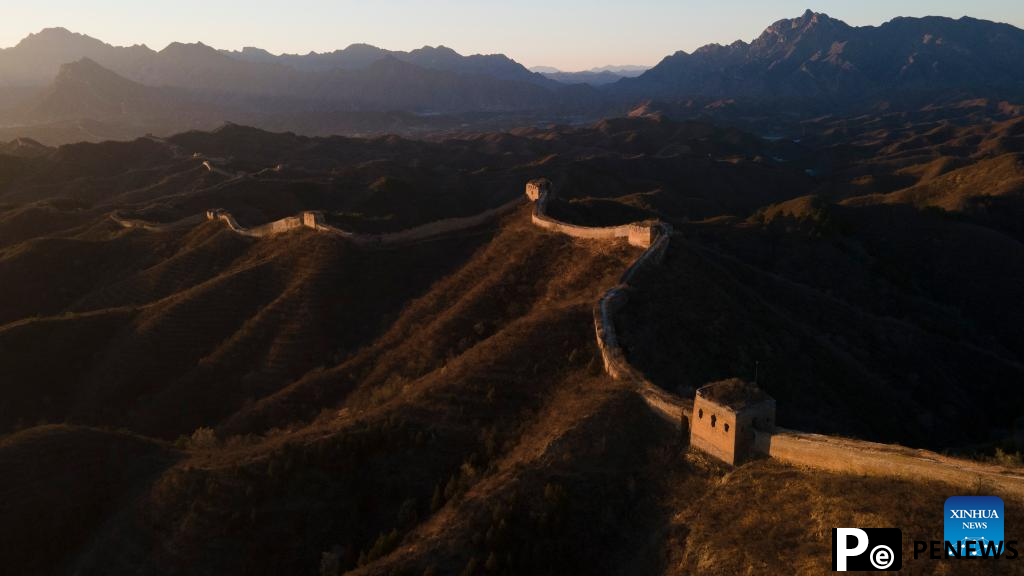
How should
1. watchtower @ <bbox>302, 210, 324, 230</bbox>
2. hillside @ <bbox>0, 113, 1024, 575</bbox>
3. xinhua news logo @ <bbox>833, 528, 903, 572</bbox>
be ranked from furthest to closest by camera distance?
watchtower @ <bbox>302, 210, 324, 230</bbox> < hillside @ <bbox>0, 113, 1024, 575</bbox> < xinhua news logo @ <bbox>833, 528, 903, 572</bbox>

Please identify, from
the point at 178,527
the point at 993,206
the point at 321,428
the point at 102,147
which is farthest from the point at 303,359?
the point at 102,147

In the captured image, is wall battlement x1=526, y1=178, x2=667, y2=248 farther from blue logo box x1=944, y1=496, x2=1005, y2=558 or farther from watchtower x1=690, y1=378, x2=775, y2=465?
blue logo box x1=944, y1=496, x2=1005, y2=558

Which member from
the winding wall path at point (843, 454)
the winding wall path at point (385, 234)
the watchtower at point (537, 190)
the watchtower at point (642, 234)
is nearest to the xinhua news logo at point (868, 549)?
the winding wall path at point (843, 454)

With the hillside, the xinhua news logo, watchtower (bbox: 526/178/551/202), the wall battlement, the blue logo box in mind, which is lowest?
the hillside

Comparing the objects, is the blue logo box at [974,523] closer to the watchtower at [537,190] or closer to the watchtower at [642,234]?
the watchtower at [642,234]

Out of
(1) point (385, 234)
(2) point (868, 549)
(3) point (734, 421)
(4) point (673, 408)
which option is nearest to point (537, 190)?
(1) point (385, 234)

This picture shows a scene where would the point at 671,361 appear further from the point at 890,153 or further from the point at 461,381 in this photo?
the point at 890,153

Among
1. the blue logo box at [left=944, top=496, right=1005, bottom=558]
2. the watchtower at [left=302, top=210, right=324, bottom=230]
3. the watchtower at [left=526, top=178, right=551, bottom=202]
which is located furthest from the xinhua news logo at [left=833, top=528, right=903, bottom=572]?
the watchtower at [left=302, top=210, right=324, bottom=230]
